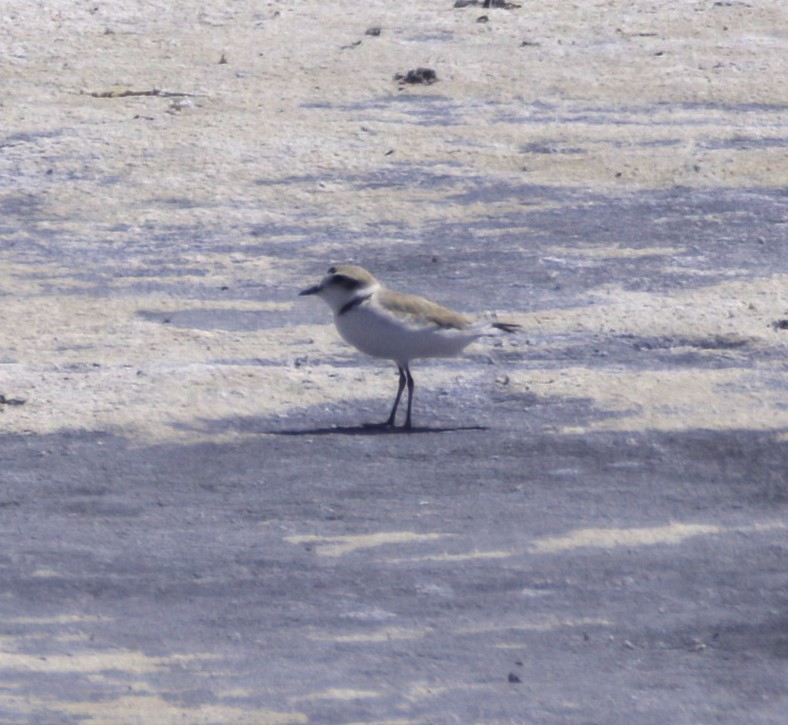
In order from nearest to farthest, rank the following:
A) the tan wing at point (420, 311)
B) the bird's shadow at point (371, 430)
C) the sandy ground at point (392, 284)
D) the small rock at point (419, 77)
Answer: the sandy ground at point (392, 284) → the bird's shadow at point (371, 430) → the tan wing at point (420, 311) → the small rock at point (419, 77)

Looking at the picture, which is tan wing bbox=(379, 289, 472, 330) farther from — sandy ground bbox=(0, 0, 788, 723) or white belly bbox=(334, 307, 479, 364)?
sandy ground bbox=(0, 0, 788, 723)

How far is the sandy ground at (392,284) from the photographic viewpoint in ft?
16.3

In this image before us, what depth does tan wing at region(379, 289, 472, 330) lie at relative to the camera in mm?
7117

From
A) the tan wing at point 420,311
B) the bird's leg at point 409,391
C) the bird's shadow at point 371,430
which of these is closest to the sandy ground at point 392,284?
the bird's shadow at point 371,430

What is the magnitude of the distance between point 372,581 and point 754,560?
4.39 ft

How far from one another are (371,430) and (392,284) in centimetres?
262

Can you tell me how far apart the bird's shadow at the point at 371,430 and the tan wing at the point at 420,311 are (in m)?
0.45

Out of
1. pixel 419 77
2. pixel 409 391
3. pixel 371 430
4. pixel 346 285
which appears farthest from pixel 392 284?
pixel 419 77

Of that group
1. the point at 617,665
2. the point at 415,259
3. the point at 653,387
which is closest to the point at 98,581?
the point at 617,665

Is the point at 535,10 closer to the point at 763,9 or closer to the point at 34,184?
the point at 763,9

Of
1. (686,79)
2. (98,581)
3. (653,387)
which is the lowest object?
(98,581)

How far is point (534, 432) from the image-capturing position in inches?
275

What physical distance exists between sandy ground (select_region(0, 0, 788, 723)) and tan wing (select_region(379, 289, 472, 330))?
43 centimetres

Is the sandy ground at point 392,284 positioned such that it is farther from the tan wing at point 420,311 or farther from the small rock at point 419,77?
the tan wing at point 420,311
